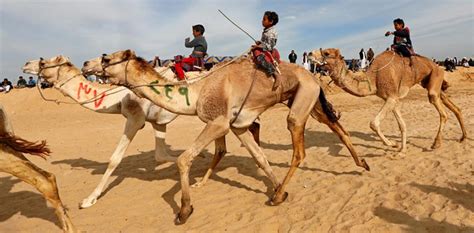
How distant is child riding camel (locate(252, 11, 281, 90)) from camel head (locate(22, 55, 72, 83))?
3.45 m

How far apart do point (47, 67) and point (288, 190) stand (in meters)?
4.65

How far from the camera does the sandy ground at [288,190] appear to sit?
17.0 ft

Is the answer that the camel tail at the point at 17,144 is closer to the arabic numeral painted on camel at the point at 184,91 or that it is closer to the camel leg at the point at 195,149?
the camel leg at the point at 195,149

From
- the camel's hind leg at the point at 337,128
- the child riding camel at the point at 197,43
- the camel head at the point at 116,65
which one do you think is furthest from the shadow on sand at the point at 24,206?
the camel's hind leg at the point at 337,128

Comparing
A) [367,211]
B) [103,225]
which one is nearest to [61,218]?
[103,225]

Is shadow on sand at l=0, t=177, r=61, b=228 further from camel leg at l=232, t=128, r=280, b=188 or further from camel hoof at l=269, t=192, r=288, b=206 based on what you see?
camel hoof at l=269, t=192, r=288, b=206

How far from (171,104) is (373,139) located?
671 cm

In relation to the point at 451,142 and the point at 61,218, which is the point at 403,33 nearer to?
the point at 451,142

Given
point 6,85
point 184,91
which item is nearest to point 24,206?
point 184,91

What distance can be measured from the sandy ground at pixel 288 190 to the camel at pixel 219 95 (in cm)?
62

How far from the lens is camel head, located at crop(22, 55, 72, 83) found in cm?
699

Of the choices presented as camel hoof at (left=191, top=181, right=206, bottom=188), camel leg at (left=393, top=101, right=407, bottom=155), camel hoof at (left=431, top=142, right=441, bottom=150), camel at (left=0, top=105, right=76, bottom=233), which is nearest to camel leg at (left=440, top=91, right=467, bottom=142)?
camel hoof at (left=431, top=142, right=441, bottom=150)

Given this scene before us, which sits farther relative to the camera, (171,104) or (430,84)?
(430,84)

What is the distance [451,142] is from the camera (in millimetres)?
9086
